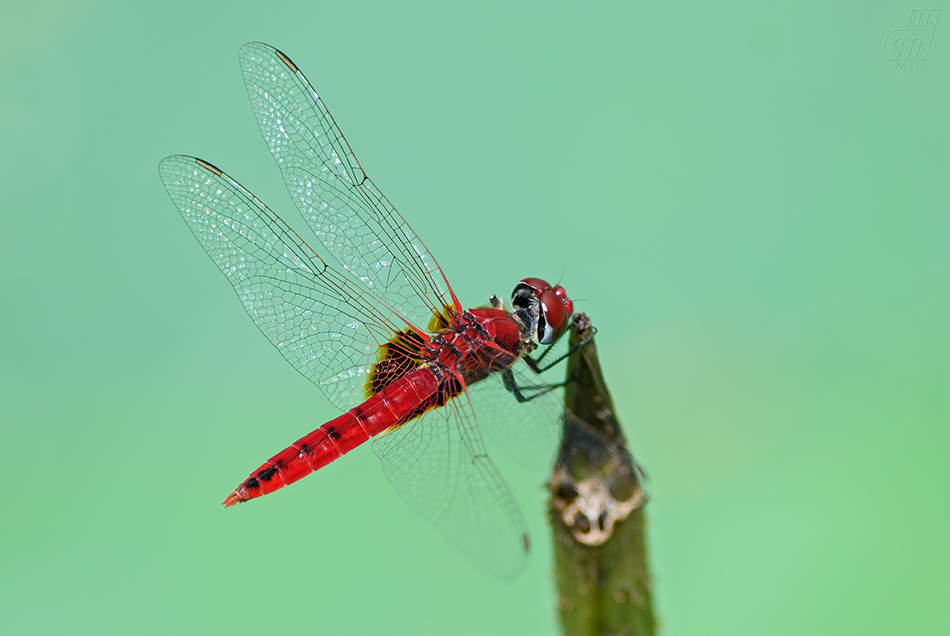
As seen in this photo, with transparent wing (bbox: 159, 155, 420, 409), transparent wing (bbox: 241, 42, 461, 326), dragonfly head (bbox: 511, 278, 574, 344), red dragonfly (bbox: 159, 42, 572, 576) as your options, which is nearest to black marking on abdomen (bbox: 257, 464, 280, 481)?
red dragonfly (bbox: 159, 42, 572, 576)

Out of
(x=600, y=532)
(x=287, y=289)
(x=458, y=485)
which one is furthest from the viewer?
(x=287, y=289)

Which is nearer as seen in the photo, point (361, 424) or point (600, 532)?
point (600, 532)

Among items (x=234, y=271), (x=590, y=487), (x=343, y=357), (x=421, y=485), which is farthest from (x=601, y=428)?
(x=234, y=271)

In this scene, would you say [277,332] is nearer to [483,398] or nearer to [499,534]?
[483,398]

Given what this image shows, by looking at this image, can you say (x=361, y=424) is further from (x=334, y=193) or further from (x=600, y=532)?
(x=600, y=532)

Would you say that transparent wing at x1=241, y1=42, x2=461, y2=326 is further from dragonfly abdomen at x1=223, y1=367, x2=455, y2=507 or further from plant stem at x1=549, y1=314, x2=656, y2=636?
plant stem at x1=549, y1=314, x2=656, y2=636

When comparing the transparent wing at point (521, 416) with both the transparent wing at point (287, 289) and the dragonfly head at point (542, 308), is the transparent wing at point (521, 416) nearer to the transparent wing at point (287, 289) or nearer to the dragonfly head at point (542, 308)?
the dragonfly head at point (542, 308)

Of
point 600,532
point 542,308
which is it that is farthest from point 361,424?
point 600,532
